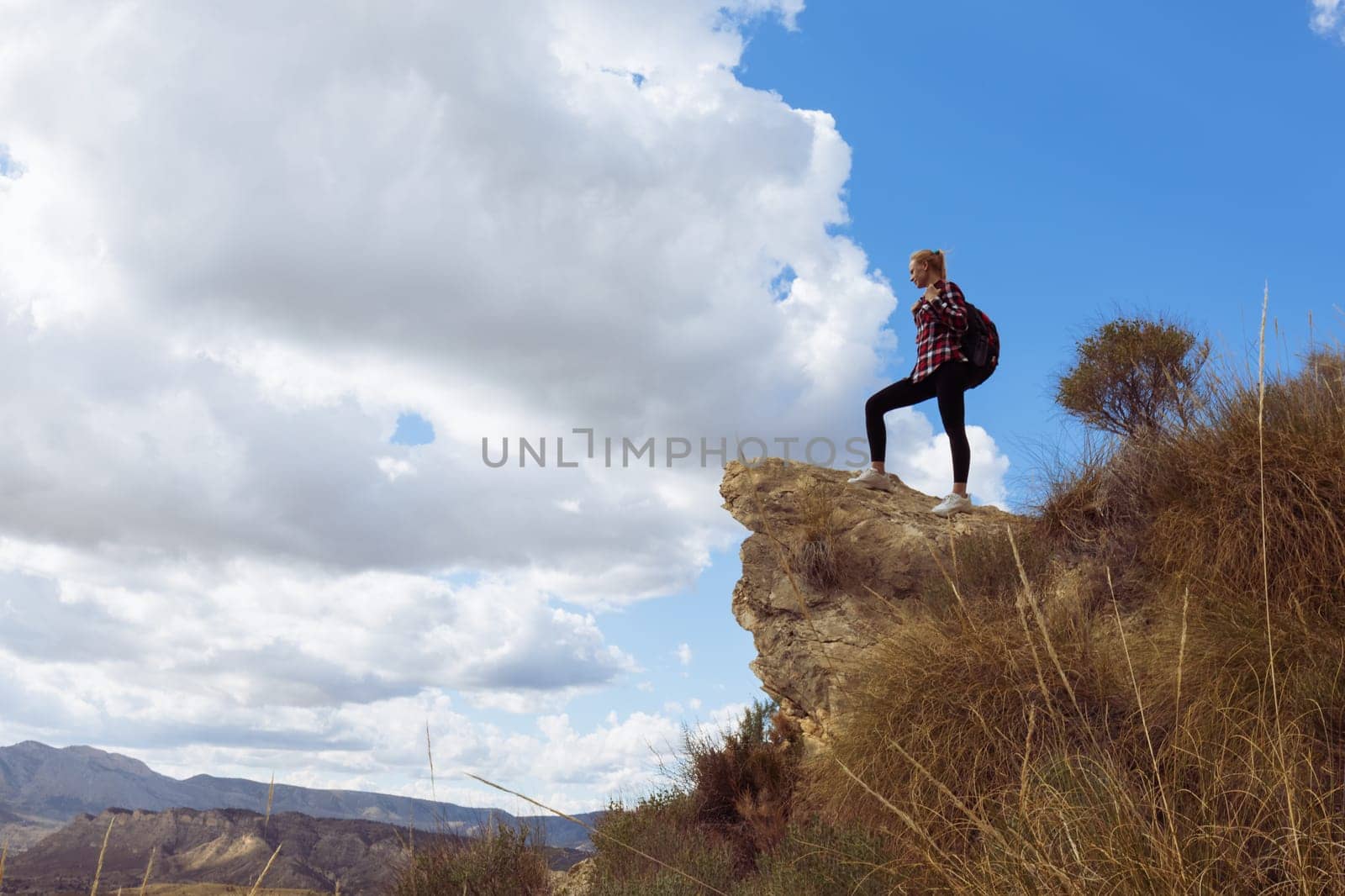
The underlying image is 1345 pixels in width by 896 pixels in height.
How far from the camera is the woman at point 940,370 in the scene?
24.9 ft

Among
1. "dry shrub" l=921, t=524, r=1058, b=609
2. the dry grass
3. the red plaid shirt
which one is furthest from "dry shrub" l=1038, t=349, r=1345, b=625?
the red plaid shirt

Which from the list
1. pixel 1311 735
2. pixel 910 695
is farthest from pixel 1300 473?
pixel 910 695

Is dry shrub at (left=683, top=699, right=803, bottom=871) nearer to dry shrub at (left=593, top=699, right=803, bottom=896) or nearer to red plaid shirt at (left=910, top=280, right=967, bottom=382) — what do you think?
dry shrub at (left=593, top=699, right=803, bottom=896)

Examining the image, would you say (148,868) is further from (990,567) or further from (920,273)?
(920,273)

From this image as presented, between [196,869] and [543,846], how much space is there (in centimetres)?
3419

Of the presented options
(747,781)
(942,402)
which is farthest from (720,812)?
(942,402)

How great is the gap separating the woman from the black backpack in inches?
2.5

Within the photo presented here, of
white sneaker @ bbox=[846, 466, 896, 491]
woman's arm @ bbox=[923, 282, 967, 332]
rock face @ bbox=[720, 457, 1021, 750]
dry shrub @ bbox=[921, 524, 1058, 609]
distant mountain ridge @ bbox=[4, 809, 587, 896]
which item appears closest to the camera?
dry shrub @ bbox=[921, 524, 1058, 609]

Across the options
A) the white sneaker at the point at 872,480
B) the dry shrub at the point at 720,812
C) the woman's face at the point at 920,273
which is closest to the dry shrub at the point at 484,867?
the dry shrub at the point at 720,812

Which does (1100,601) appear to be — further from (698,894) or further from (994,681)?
(698,894)

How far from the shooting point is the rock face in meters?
6.62

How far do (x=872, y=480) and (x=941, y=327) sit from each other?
5.13 feet

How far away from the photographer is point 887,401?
798 cm

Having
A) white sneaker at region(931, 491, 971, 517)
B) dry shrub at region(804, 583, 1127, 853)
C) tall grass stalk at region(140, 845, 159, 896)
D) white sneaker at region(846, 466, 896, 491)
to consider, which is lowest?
tall grass stalk at region(140, 845, 159, 896)
